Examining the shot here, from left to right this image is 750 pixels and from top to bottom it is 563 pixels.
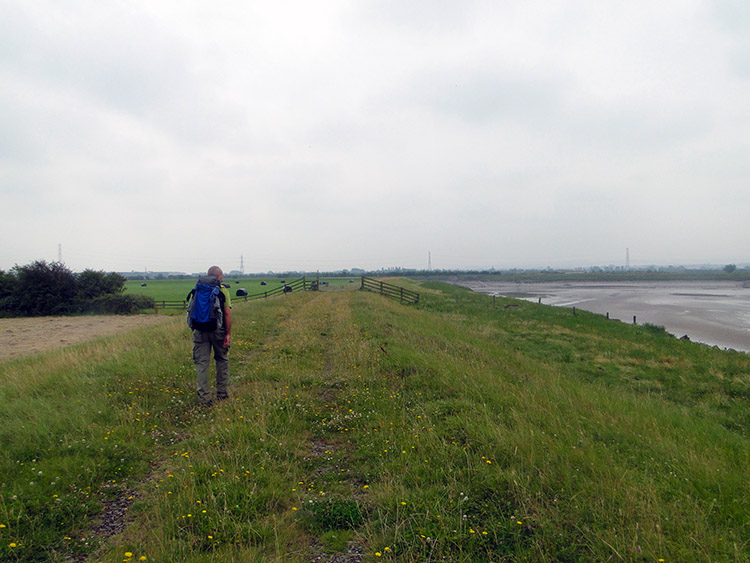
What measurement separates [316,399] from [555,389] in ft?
14.9

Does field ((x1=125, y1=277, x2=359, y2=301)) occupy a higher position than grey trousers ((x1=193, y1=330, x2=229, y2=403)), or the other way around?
grey trousers ((x1=193, y1=330, x2=229, y2=403))

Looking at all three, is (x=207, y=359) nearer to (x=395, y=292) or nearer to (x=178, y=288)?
(x=395, y=292)

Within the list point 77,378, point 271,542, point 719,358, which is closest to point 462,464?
point 271,542

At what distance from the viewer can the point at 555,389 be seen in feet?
23.6

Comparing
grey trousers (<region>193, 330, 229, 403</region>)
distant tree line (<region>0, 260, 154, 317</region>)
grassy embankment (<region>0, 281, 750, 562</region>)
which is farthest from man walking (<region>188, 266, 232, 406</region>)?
distant tree line (<region>0, 260, 154, 317</region>)

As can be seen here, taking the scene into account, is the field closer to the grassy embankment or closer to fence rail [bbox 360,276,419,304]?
fence rail [bbox 360,276,419,304]

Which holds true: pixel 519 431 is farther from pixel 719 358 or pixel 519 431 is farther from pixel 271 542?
pixel 719 358

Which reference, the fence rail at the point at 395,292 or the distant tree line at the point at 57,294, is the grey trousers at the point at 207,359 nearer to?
the fence rail at the point at 395,292

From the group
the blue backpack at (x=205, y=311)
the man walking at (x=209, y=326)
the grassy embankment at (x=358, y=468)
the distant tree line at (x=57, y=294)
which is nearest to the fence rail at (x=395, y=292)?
the distant tree line at (x=57, y=294)

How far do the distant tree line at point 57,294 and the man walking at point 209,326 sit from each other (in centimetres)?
3533

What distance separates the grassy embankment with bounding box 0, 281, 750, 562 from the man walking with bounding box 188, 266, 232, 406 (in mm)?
484

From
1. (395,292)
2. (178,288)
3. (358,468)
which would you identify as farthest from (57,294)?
(358,468)

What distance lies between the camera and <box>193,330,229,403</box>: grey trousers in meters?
6.43

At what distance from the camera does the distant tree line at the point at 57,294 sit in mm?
33719
